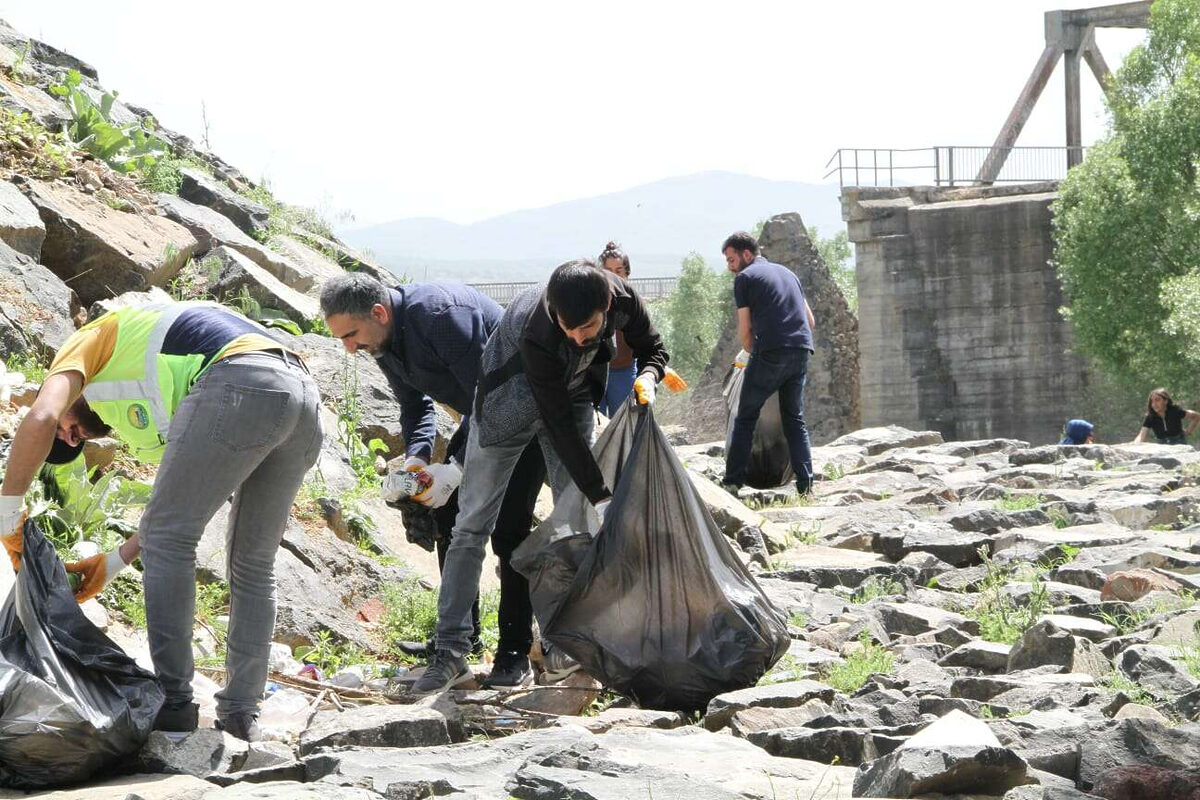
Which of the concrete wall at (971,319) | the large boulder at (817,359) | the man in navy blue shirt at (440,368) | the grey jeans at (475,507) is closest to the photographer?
the man in navy blue shirt at (440,368)

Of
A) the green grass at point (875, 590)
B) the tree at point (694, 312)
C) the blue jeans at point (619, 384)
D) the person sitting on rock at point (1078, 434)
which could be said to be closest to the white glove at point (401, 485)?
the green grass at point (875, 590)

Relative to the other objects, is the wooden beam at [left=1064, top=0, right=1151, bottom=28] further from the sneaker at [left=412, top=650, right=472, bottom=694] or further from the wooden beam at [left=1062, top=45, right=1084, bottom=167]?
the sneaker at [left=412, top=650, right=472, bottom=694]

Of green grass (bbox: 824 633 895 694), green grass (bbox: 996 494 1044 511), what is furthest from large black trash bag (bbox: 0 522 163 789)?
green grass (bbox: 996 494 1044 511)

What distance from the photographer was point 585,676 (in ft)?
14.9

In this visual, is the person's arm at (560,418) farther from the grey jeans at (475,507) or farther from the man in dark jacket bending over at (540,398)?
the grey jeans at (475,507)

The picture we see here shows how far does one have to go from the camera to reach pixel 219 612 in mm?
5145

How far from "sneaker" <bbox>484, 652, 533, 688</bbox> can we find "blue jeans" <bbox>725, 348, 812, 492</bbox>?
14.5ft

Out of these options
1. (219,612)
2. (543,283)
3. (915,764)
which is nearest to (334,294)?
(543,283)

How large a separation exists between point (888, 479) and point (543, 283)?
665cm

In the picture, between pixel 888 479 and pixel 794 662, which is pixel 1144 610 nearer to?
pixel 794 662

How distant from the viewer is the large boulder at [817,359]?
2792cm

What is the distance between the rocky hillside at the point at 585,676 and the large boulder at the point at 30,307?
0.05 ft

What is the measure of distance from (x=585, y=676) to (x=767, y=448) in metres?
5.03

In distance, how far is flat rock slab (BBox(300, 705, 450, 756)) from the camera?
145 inches
